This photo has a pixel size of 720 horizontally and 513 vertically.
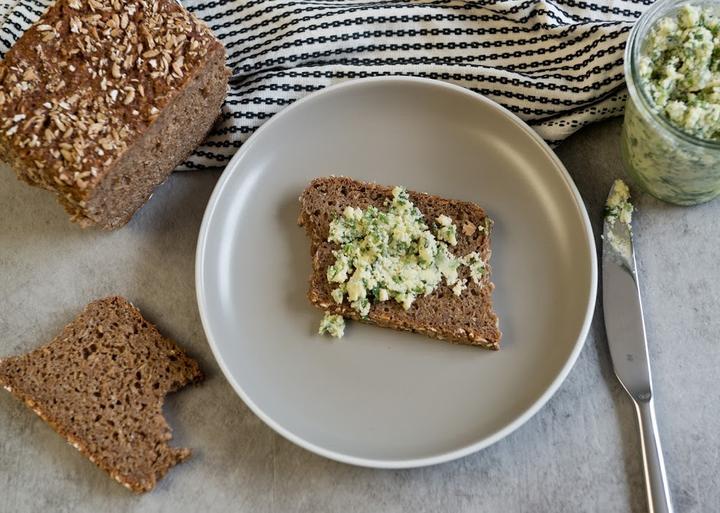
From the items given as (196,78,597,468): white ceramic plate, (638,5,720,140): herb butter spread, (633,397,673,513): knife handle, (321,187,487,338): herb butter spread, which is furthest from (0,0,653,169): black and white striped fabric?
(633,397,673,513): knife handle

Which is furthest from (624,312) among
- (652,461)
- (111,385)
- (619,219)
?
(111,385)

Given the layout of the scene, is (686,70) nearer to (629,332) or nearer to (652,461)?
(629,332)

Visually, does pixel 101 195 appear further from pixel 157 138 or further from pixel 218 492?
pixel 218 492

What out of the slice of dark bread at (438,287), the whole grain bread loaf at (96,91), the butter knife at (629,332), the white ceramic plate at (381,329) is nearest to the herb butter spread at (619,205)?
the butter knife at (629,332)

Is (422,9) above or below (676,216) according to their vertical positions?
above

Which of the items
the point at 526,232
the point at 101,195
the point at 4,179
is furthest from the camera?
the point at 4,179

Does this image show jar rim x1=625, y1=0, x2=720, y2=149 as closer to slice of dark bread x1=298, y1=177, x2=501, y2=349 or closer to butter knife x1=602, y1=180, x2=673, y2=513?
butter knife x1=602, y1=180, x2=673, y2=513

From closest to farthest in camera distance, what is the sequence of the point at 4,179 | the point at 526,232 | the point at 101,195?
the point at 101,195, the point at 526,232, the point at 4,179

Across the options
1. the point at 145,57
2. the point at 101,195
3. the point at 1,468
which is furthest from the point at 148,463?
the point at 145,57

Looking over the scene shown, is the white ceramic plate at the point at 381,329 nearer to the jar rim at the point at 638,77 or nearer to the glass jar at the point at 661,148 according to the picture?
the glass jar at the point at 661,148
